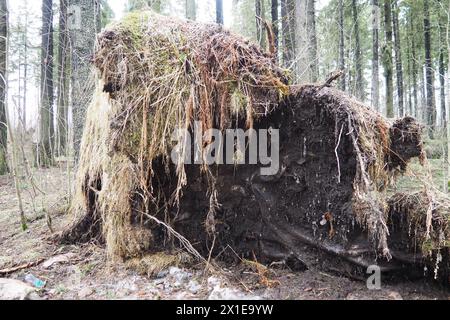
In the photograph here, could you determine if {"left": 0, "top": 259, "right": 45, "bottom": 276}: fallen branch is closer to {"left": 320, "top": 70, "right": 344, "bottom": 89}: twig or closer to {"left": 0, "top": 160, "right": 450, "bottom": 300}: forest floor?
{"left": 0, "top": 160, "right": 450, "bottom": 300}: forest floor

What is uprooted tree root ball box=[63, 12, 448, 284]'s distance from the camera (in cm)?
327

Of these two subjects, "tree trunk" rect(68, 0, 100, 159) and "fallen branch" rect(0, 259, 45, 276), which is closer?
"fallen branch" rect(0, 259, 45, 276)

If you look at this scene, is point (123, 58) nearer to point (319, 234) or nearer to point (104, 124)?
point (104, 124)

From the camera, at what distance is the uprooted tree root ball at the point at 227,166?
3.27 meters

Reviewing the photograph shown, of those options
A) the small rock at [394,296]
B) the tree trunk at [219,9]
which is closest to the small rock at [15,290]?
the small rock at [394,296]

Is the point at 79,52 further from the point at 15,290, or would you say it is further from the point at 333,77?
the point at 333,77

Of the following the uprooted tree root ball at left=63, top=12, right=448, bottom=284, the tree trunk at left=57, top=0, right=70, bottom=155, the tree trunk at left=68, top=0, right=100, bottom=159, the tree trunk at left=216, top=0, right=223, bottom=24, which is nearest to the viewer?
the uprooted tree root ball at left=63, top=12, right=448, bottom=284

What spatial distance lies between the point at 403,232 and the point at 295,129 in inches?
59.3

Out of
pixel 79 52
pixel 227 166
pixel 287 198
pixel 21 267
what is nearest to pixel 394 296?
pixel 287 198

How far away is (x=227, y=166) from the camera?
3.76 meters

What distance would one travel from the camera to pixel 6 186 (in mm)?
8375

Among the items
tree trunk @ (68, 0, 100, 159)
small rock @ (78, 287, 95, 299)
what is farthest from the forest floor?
tree trunk @ (68, 0, 100, 159)

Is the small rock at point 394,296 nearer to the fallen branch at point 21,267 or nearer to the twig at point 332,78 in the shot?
the twig at point 332,78
